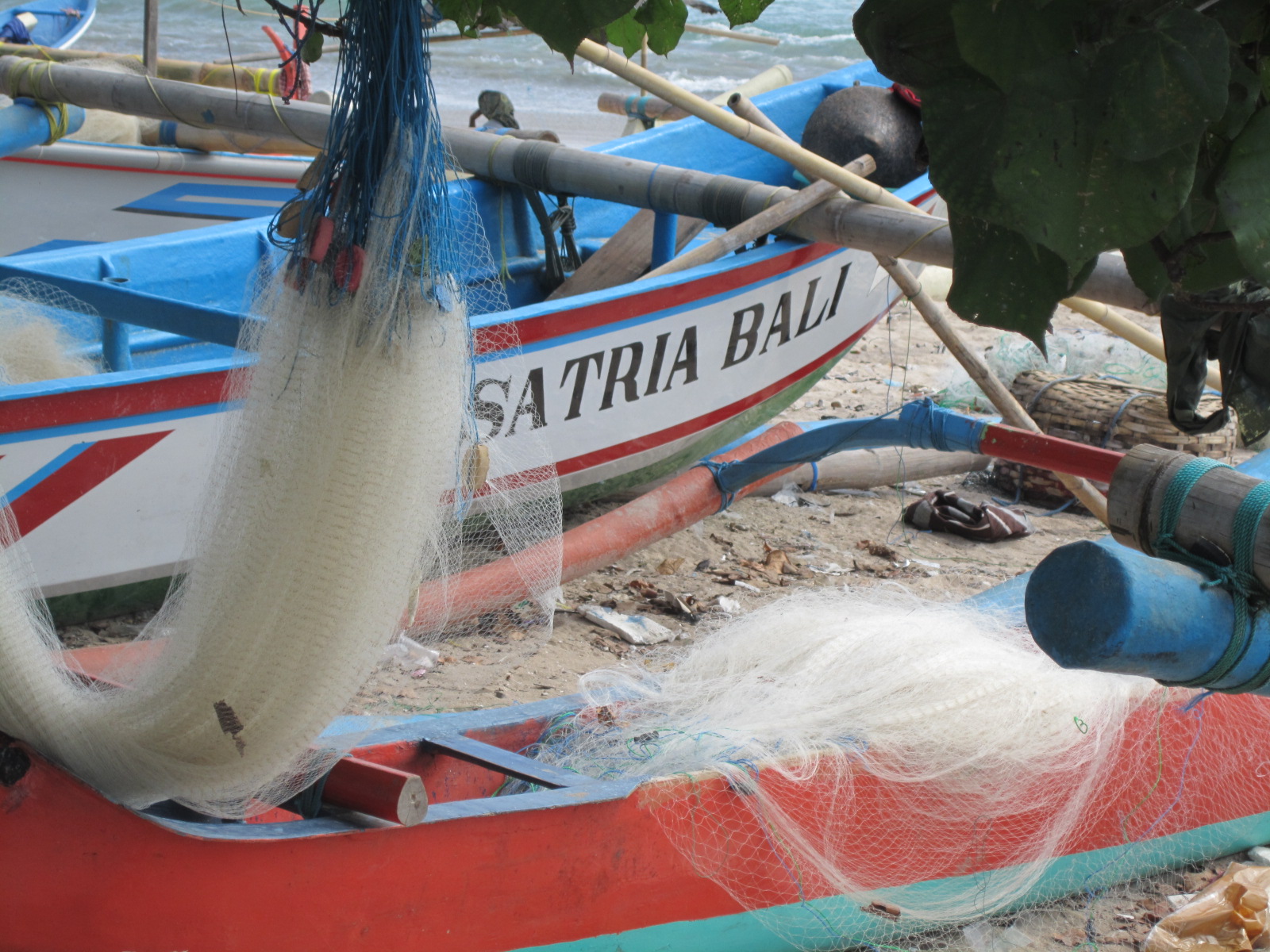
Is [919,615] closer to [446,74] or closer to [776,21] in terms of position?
[446,74]

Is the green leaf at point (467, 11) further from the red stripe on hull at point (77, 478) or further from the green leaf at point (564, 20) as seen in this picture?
the red stripe on hull at point (77, 478)

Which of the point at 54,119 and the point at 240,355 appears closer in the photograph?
the point at 240,355

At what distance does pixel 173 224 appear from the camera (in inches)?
259

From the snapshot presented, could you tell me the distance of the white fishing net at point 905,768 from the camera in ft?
8.41

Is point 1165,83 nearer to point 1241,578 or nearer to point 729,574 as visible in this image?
point 1241,578

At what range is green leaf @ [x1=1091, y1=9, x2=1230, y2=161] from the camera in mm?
901

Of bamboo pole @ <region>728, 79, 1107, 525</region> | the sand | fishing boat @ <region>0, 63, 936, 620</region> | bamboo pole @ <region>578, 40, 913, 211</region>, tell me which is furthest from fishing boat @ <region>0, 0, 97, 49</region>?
bamboo pole @ <region>728, 79, 1107, 525</region>

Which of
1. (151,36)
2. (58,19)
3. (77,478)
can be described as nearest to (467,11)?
(77,478)

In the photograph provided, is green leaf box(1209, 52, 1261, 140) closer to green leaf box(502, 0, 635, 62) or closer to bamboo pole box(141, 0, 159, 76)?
green leaf box(502, 0, 635, 62)

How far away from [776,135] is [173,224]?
3.57 metres

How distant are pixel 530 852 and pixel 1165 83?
1.78m

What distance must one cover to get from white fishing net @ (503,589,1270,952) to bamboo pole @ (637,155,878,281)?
179 cm

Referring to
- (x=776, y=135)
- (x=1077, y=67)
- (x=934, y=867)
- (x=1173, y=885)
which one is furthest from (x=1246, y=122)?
(x=776, y=135)

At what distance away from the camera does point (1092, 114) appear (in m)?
0.94
